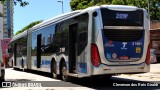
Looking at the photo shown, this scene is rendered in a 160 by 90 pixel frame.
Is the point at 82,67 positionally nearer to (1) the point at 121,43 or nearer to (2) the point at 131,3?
(1) the point at 121,43

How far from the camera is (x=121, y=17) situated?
15297 mm

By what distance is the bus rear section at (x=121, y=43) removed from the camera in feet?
48.2

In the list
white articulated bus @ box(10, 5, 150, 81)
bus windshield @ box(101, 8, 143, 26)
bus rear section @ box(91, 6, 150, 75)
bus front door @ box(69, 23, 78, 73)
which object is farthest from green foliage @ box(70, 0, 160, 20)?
bus rear section @ box(91, 6, 150, 75)

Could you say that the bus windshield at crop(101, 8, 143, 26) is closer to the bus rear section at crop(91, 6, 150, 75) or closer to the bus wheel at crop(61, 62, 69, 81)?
the bus rear section at crop(91, 6, 150, 75)

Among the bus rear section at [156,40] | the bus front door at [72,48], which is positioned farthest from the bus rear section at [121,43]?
the bus rear section at [156,40]

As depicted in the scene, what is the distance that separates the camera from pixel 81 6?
65438 millimetres

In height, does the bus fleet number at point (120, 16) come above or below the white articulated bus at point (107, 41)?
above

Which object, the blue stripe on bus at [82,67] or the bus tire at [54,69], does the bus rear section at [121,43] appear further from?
the bus tire at [54,69]

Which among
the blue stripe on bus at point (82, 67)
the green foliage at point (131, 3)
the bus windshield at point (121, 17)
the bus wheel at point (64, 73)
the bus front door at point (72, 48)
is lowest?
the bus wheel at point (64, 73)

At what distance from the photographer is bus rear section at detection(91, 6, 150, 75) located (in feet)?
48.2

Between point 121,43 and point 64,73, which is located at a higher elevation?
point 121,43

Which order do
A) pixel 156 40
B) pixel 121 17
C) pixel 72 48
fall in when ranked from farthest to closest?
1. pixel 156 40
2. pixel 72 48
3. pixel 121 17

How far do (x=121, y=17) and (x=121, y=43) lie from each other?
1021 mm

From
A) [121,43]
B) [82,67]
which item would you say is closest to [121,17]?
[121,43]
